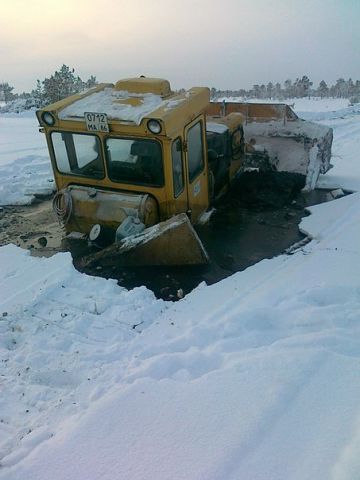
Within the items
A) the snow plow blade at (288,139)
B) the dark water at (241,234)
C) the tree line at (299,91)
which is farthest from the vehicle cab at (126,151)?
the tree line at (299,91)

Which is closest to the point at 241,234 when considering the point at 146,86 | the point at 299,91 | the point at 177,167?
the point at 177,167

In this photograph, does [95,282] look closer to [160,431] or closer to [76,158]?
[76,158]

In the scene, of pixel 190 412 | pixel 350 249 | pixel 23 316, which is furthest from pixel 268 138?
pixel 190 412

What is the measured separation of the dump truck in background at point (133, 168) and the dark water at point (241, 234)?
187 mm

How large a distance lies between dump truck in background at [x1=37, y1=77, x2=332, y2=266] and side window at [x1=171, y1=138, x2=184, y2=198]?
0.01 meters

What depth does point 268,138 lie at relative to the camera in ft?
26.1

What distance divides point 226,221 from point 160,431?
4149 mm

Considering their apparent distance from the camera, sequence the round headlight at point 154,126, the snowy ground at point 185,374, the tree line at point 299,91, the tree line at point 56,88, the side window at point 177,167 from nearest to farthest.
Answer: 1. the snowy ground at point 185,374
2. the round headlight at point 154,126
3. the side window at point 177,167
4. the tree line at point 56,88
5. the tree line at point 299,91

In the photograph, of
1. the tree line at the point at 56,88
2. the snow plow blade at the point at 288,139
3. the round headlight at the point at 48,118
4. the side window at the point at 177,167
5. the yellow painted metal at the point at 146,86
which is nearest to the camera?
the side window at the point at 177,167

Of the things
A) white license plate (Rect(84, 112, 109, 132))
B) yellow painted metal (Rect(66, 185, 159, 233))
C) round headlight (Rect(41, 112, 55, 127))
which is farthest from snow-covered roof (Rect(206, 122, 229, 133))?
round headlight (Rect(41, 112, 55, 127))

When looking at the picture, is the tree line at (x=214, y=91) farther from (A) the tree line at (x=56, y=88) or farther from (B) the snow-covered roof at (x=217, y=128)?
(B) the snow-covered roof at (x=217, y=128)

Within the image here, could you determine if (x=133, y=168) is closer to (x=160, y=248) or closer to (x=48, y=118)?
(x=160, y=248)

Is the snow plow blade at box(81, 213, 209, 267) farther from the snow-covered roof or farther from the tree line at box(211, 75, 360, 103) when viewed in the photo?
the tree line at box(211, 75, 360, 103)

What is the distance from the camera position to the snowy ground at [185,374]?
259 centimetres
